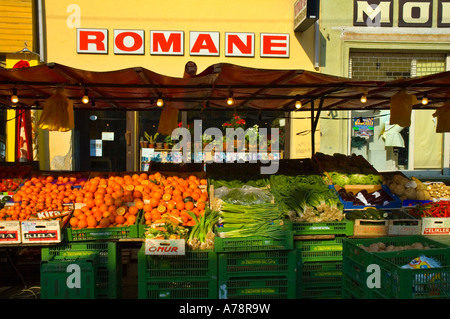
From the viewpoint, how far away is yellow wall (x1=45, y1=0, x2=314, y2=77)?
10.2 meters

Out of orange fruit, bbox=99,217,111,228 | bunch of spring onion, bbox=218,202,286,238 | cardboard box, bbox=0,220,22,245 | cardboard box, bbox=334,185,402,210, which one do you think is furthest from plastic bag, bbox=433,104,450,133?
cardboard box, bbox=0,220,22,245

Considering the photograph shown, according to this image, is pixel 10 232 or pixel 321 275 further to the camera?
pixel 321 275

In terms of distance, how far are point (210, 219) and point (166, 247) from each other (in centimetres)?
78

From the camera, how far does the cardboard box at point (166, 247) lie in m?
4.02

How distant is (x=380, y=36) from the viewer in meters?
10.6

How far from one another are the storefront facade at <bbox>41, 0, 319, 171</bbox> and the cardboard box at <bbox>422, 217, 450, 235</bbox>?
229 inches

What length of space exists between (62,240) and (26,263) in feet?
5.55

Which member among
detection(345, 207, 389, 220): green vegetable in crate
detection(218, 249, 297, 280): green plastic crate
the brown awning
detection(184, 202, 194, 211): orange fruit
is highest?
the brown awning

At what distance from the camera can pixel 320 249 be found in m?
4.78

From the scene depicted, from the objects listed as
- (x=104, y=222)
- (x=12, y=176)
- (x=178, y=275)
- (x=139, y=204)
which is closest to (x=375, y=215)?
(x=178, y=275)

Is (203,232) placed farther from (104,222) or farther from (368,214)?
(368,214)

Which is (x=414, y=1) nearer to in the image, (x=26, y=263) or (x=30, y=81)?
(x=30, y=81)

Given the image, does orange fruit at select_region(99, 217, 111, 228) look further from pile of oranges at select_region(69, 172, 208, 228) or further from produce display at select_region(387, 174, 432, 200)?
produce display at select_region(387, 174, 432, 200)

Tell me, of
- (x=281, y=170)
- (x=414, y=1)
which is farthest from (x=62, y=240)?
(x=414, y=1)
